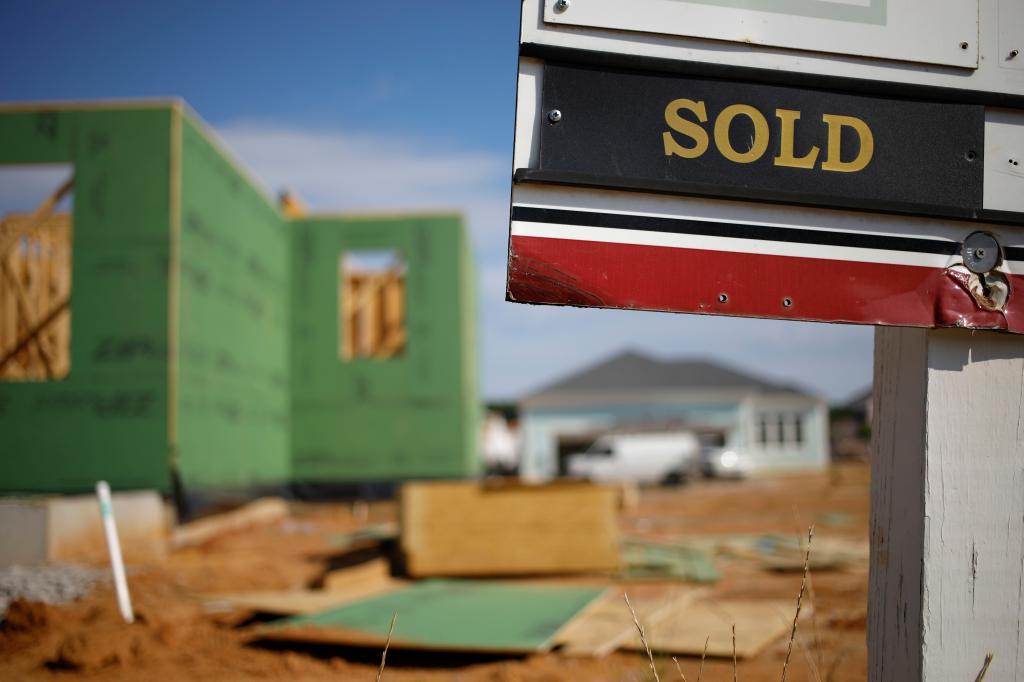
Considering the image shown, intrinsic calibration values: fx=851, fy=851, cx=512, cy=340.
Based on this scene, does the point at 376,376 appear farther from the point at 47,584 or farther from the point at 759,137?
the point at 759,137

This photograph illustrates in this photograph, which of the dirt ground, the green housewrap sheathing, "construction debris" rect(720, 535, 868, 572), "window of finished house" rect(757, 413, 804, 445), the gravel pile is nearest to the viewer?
the dirt ground

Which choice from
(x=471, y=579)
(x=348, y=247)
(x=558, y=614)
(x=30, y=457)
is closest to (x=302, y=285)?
(x=348, y=247)

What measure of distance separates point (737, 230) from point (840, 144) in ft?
1.10

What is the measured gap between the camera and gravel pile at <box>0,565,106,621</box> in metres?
6.89

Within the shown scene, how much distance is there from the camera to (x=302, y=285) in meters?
19.2

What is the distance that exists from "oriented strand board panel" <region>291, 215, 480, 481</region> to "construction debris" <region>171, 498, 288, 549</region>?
1810mm

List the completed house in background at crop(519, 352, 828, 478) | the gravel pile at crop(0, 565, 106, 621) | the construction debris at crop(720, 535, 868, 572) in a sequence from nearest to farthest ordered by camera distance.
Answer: the gravel pile at crop(0, 565, 106, 621), the construction debris at crop(720, 535, 868, 572), the completed house in background at crop(519, 352, 828, 478)

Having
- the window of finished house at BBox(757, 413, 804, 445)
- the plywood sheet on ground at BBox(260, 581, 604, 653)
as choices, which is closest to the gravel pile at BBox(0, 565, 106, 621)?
the plywood sheet on ground at BBox(260, 581, 604, 653)

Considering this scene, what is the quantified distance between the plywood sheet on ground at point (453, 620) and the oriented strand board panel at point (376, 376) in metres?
11.9

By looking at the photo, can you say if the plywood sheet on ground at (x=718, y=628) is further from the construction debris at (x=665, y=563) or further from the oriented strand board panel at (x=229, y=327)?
the oriented strand board panel at (x=229, y=327)

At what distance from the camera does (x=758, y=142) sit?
2.08 meters

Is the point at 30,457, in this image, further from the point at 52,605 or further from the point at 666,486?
the point at 666,486

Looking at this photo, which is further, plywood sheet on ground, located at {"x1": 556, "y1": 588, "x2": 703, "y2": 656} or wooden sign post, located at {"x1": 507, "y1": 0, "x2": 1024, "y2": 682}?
plywood sheet on ground, located at {"x1": 556, "y1": 588, "x2": 703, "y2": 656}

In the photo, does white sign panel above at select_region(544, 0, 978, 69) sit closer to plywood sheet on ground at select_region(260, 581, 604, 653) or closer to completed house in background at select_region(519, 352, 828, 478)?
plywood sheet on ground at select_region(260, 581, 604, 653)
